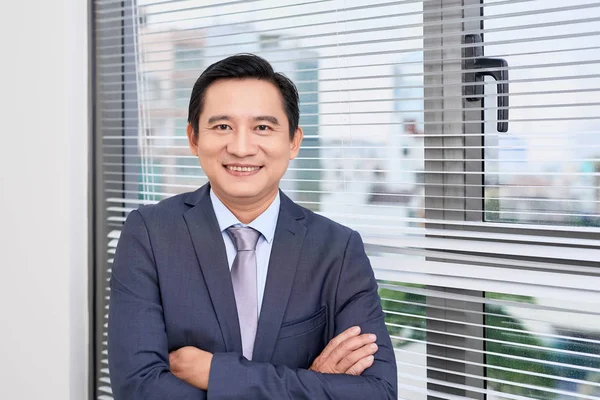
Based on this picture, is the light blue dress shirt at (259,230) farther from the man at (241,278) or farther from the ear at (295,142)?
the ear at (295,142)

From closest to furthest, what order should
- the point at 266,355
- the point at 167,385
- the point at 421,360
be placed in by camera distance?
the point at 167,385 → the point at 266,355 → the point at 421,360

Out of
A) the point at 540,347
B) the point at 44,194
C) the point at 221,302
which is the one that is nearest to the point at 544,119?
the point at 540,347

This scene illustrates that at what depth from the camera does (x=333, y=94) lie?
72.8 inches

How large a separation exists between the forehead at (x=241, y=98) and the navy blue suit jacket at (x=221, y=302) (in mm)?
247

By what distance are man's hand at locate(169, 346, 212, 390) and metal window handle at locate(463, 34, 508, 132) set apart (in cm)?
90

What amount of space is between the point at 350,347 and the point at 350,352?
1 centimetres

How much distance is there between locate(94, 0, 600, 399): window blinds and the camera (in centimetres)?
154

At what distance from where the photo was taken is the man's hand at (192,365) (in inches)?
52.9

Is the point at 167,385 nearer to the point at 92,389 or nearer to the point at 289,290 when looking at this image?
the point at 289,290

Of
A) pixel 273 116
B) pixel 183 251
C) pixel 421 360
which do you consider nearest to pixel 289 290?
pixel 183 251

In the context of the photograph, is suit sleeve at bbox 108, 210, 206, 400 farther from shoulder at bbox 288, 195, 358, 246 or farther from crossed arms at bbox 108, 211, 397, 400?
shoulder at bbox 288, 195, 358, 246

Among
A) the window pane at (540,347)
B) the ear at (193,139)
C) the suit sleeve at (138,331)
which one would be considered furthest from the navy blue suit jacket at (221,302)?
the window pane at (540,347)

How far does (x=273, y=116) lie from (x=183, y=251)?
0.38 metres

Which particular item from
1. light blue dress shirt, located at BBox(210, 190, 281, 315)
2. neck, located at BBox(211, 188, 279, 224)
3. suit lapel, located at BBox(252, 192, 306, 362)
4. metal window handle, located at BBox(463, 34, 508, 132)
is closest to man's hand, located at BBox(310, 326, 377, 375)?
suit lapel, located at BBox(252, 192, 306, 362)
